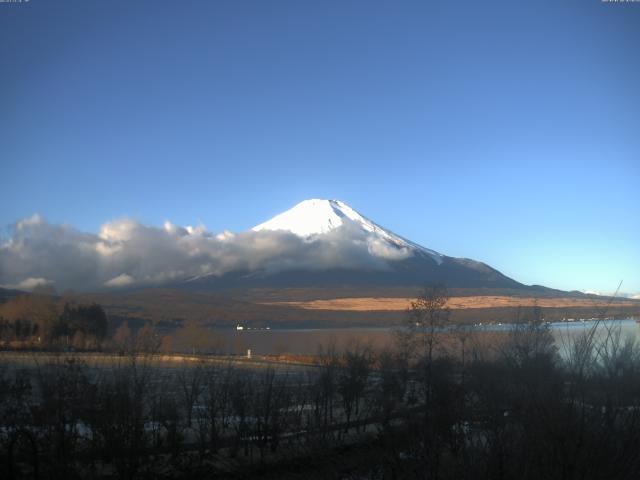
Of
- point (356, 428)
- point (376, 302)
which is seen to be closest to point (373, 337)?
point (356, 428)

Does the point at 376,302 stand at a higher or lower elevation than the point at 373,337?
higher

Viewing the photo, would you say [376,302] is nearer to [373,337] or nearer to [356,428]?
[373,337]

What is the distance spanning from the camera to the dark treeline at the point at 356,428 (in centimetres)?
479

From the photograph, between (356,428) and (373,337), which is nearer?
(356,428)

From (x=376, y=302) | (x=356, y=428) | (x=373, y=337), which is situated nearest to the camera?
(x=356, y=428)

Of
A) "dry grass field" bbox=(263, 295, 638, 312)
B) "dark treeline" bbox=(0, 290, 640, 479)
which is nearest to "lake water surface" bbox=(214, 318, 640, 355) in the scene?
"dark treeline" bbox=(0, 290, 640, 479)

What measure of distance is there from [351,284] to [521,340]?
15853 cm

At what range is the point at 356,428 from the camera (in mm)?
16828

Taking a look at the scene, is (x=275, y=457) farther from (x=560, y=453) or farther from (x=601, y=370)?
(x=560, y=453)

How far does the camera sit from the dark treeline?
15.7 ft

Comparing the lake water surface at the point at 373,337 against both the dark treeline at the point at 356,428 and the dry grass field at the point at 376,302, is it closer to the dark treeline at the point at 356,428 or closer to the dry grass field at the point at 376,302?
the dark treeline at the point at 356,428

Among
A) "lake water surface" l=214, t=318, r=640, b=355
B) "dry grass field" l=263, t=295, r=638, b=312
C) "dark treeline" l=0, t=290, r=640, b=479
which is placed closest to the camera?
"dark treeline" l=0, t=290, r=640, b=479

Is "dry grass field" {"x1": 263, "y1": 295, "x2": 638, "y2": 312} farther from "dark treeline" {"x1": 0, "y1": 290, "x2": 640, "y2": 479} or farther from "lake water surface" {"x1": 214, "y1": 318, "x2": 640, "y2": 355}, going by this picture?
"dark treeline" {"x1": 0, "y1": 290, "x2": 640, "y2": 479}

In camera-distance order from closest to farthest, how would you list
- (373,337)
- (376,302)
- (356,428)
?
(356,428), (373,337), (376,302)
